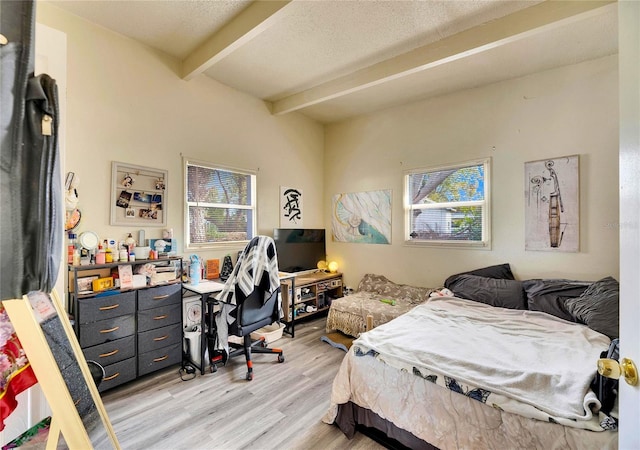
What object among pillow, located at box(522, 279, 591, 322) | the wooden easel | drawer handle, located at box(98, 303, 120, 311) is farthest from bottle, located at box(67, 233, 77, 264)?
pillow, located at box(522, 279, 591, 322)

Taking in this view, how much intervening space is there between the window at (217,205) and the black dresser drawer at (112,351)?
1062 millimetres

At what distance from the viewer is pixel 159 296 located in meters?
2.44

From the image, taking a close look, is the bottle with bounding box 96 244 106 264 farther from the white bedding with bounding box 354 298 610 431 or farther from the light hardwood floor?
the white bedding with bounding box 354 298 610 431

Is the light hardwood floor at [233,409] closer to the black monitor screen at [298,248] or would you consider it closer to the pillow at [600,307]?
the black monitor screen at [298,248]

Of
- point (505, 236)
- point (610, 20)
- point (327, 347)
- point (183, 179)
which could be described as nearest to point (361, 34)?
point (610, 20)

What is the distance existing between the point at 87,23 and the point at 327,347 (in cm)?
376

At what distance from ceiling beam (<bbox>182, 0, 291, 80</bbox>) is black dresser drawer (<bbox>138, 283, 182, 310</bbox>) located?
211cm

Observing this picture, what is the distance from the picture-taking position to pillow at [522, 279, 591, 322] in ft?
8.09

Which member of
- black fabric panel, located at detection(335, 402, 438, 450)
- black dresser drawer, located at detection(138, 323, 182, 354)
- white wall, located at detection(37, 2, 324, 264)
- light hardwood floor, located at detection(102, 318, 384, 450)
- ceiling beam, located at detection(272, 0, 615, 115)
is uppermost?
ceiling beam, located at detection(272, 0, 615, 115)

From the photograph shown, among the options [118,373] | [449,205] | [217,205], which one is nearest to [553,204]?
[449,205]

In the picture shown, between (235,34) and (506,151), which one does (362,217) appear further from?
(235,34)

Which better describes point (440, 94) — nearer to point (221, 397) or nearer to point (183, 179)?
point (183, 179)

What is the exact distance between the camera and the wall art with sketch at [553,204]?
2725 mm

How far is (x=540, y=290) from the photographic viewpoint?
8.70 ft
